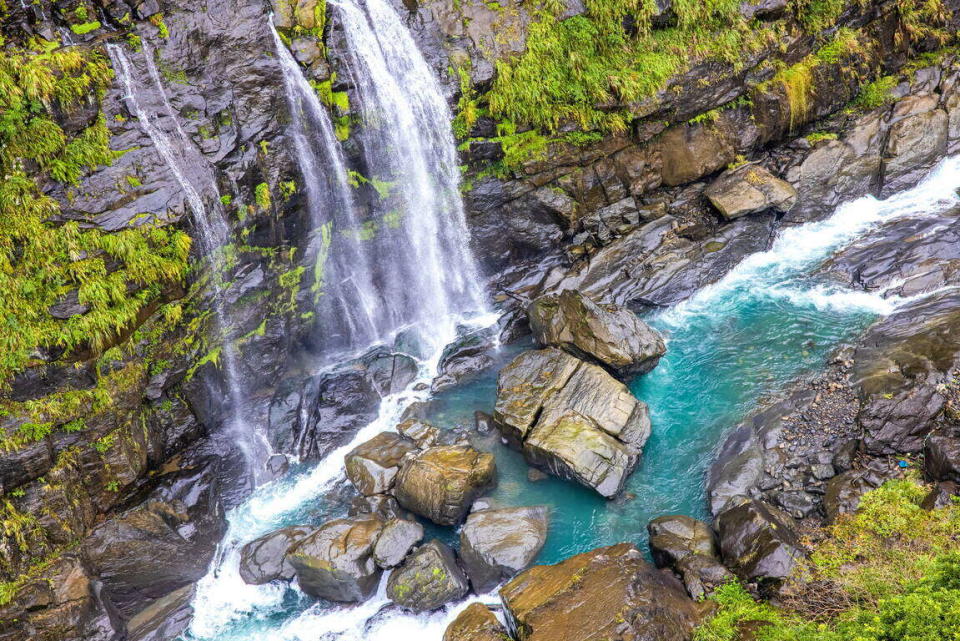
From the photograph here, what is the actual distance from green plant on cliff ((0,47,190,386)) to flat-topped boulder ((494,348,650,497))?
29.9 ft

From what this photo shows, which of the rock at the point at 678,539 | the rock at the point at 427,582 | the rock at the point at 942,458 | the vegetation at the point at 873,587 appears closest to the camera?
the vegetation at the point at 873,587

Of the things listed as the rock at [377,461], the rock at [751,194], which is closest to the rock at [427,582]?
the rock at [377,461]

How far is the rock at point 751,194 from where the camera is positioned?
19.0m

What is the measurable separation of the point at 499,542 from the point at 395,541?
224 cm

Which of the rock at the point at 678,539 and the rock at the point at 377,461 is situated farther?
the rock at the point at 377,461

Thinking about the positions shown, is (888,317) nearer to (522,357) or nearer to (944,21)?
(522,357)

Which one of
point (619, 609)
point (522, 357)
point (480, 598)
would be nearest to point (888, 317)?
point (522, 357)

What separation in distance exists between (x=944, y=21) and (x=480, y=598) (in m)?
24.2

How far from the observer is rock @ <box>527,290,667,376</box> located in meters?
15.6

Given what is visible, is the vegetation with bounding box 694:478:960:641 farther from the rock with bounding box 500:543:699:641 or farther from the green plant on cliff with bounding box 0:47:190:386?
the green plant on cliff with bounding box 0:47:190:386

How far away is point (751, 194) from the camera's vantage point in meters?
19.1

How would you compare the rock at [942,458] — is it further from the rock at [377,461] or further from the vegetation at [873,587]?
the rock at [377,461]

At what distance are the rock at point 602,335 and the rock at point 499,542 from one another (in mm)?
4725

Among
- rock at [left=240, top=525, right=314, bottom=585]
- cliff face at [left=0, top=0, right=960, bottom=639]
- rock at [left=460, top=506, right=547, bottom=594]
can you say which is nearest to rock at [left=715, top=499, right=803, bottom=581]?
rock at [left=460, top=506, right=547, bottom=594]
